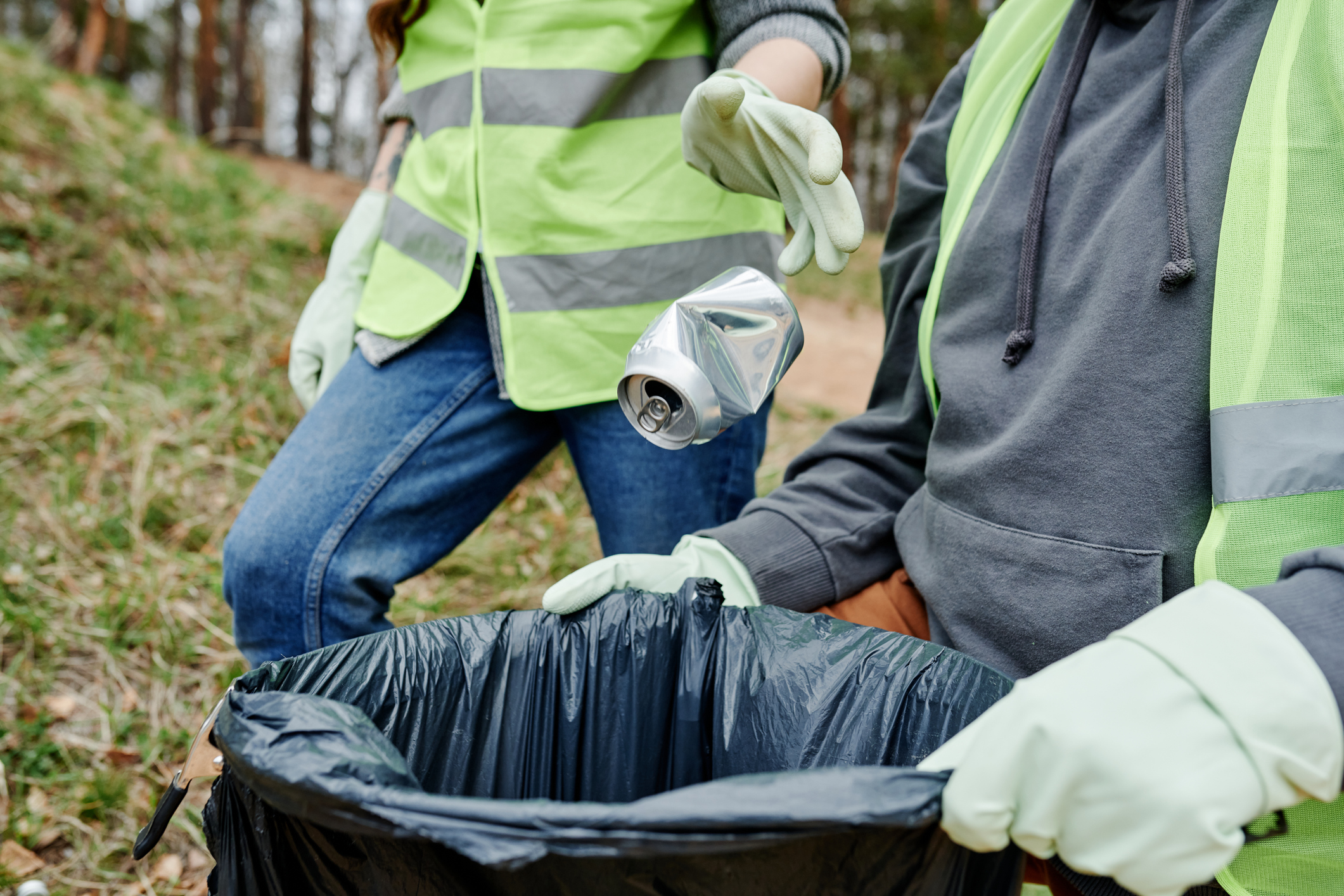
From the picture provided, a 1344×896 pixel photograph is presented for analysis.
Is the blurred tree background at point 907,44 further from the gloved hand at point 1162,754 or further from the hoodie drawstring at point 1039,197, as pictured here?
the gloved hand at point 1162,754

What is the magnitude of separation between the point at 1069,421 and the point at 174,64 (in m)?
13.2

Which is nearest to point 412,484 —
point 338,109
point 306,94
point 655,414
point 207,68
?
point 655,414

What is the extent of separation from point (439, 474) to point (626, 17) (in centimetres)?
65

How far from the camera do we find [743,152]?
999 millimetres

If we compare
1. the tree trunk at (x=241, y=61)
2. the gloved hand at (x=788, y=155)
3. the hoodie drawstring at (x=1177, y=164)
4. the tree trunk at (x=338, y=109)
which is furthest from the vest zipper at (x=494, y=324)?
the tree trunk at (x=338, y=109)

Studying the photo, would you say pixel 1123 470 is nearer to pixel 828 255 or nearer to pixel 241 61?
pixel 828 255

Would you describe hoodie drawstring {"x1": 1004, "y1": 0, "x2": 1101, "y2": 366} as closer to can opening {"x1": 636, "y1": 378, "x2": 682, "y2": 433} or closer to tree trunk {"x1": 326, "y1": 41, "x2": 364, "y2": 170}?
→ can opening {"x1": 636, "y1": 378, "x2": 682, "y2": 433}

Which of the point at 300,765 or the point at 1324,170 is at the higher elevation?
the point at 1324,170

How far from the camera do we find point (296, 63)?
13.2 meters

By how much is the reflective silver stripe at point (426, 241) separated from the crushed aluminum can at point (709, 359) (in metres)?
0.47

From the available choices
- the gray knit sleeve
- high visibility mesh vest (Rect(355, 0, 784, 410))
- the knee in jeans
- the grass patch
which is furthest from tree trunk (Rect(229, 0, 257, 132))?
the knee in jeans

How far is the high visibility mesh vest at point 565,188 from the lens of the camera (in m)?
1.14

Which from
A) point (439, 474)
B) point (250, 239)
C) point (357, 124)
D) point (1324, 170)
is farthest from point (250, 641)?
point (357, 124)

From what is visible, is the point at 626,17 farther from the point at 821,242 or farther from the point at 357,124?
the point at 357,124
